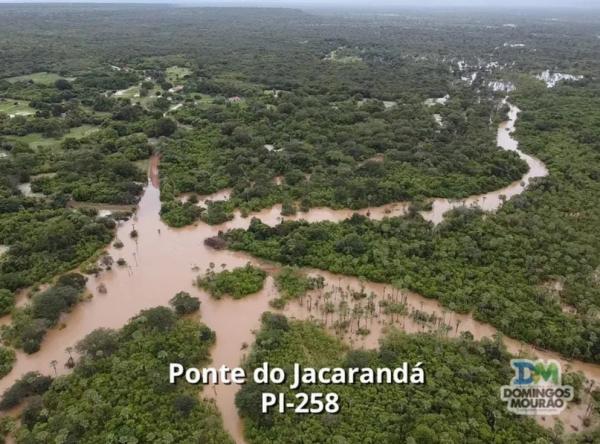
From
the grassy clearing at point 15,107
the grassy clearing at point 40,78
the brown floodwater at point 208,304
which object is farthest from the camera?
the grassy clearing at point 40,78

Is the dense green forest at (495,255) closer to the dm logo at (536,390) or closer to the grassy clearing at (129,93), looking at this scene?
the dm logo at (536,390)

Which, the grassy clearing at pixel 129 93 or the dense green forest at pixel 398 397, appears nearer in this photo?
the dense green forest at pixel 398 397

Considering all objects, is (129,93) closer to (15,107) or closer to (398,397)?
(15,107)

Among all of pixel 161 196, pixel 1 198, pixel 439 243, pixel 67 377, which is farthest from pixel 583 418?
pixel 1 198

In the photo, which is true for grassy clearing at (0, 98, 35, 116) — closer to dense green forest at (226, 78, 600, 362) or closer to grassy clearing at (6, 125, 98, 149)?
grassy clearing at (6, 125, 98, 149)

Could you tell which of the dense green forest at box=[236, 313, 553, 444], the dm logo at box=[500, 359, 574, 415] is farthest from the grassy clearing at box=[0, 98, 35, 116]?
the dm logo at box=[500, 359, 574, 415]

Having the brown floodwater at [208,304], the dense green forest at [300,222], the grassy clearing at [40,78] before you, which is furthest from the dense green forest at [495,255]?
the grassy clearing at [40,78]

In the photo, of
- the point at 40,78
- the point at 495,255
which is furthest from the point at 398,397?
the point at 40,78
